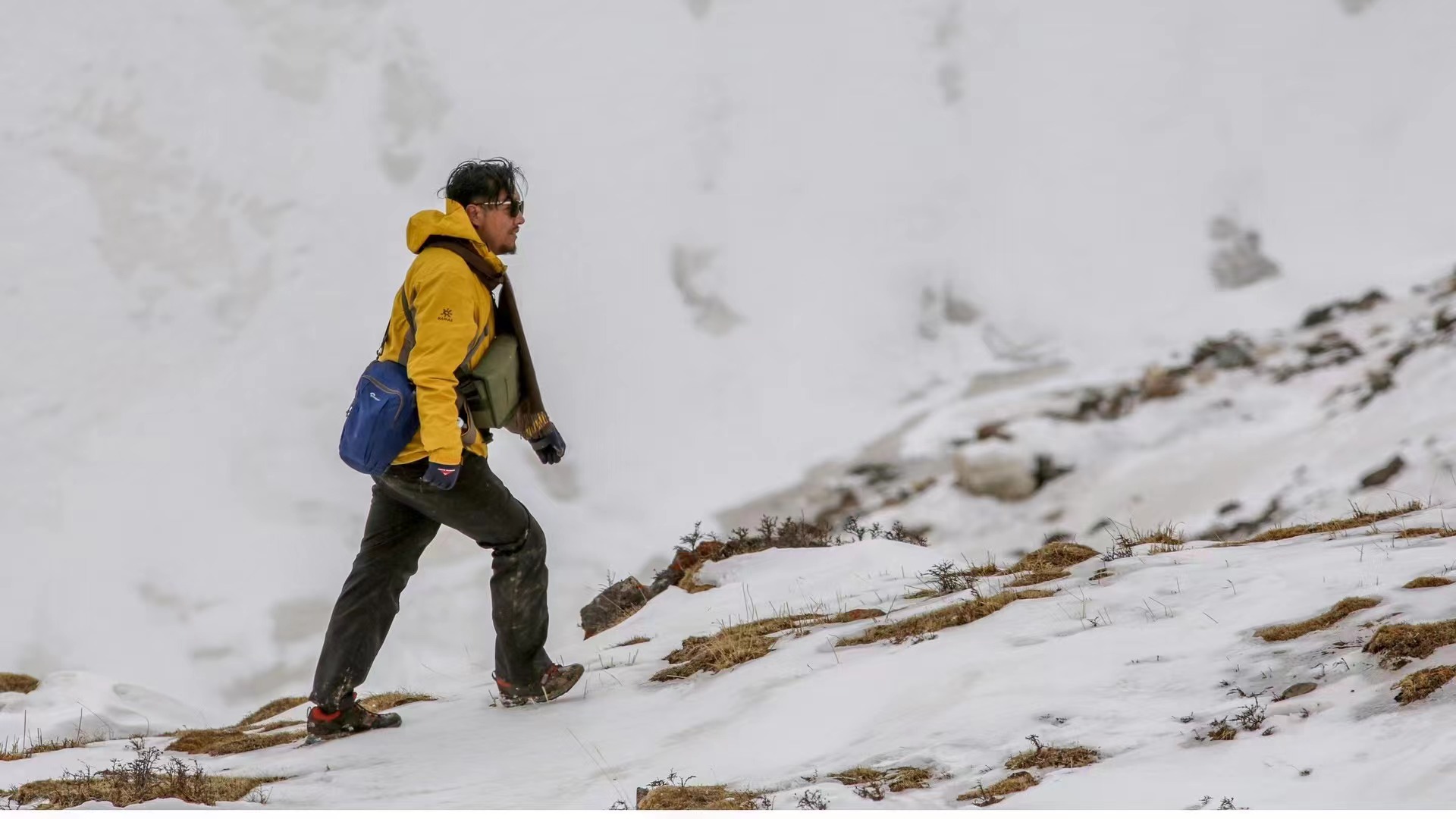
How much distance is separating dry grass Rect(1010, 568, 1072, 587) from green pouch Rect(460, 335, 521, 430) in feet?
9.54

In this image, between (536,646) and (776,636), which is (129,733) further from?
(776,636)

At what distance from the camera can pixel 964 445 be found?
46156 mm

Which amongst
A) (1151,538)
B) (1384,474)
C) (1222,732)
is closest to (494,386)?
(1222,732)

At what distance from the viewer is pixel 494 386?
538 cm

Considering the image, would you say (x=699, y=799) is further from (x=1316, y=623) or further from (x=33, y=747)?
(x=33, y=747)

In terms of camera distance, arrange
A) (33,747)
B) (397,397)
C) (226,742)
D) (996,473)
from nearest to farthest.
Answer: (397,397)
(226,742)
(33,747)
(996,473)

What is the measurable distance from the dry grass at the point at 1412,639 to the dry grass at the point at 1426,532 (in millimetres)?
1876

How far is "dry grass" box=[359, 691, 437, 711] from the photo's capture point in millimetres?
6602

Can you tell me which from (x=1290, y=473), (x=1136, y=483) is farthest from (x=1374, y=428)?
(x=1136, y=483)

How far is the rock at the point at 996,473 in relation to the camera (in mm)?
41500

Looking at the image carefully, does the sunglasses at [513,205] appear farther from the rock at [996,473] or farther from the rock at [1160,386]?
the rock at [1160,386]

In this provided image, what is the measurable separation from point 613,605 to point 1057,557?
387cm

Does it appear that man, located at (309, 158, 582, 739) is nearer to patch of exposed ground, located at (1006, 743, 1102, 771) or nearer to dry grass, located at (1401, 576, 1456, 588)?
patch of exposed ground, located at (1006, 743, 1102, 771)

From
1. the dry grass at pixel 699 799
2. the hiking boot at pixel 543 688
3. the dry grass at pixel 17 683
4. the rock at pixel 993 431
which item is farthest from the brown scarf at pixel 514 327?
the rock at pixel 993 431
